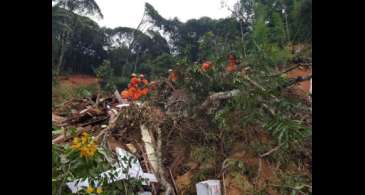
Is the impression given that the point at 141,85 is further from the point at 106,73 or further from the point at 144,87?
Result: the point at 106,73

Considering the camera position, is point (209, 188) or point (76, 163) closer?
point (76, 163)

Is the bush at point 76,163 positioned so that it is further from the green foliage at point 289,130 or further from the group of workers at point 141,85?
the group of workers at point 141,85

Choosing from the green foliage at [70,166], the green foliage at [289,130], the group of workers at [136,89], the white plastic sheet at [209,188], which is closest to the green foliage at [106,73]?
the group of workers at [136,89]

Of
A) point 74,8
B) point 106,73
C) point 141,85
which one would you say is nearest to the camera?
point 141,85

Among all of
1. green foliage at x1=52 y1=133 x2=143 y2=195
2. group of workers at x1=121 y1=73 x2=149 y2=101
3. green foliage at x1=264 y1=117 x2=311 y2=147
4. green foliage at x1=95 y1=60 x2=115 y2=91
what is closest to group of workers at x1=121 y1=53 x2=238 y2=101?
group of workers at x1=121 y1=73 x2=149 y2=101

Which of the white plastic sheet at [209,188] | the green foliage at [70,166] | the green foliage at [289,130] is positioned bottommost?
the white plastic sheet at [209,188]

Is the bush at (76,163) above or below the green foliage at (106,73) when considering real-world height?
below

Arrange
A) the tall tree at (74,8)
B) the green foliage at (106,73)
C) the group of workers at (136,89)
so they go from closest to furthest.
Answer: the group of workers at (136,89), the green foliage at (106,73), the tall tree at (74,8)

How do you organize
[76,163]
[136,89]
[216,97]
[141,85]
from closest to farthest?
[76,163], [216,97], [136,89], [141,85]

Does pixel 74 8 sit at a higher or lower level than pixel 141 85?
higher

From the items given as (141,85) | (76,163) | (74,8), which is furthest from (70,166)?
(74,8)
